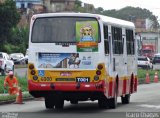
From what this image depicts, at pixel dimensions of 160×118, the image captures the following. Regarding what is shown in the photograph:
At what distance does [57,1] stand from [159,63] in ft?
255

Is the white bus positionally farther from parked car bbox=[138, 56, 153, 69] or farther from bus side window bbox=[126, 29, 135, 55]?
parked car bbox=[138, 56, 153, 69]

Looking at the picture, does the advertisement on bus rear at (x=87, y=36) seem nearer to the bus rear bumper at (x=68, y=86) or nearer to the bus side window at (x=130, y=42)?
the bus rear bumper at (x=68, y=86)

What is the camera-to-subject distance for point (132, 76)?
2830 cm

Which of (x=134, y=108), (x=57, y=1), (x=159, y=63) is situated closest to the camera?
(x=134, y=108)

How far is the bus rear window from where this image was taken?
2259 cm

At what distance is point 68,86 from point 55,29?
189 cm

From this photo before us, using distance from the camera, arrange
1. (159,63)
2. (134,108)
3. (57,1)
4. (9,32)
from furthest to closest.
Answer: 1. (57,1)
2. (159,63)
3. (9,32)
4. (134,108)

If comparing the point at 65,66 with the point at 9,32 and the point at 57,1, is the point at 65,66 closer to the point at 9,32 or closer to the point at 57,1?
the point at 9,32

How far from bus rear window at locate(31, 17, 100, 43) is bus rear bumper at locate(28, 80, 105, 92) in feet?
4.56

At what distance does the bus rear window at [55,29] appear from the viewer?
74.1 ft

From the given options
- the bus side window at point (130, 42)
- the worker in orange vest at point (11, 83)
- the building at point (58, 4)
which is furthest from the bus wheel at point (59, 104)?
the building at point (58, 4)

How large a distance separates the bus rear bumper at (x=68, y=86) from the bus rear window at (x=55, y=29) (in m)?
1.39

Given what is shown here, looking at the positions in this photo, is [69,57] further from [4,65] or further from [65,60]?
[4,65]

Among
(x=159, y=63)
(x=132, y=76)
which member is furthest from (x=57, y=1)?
(x=132, y=76)
